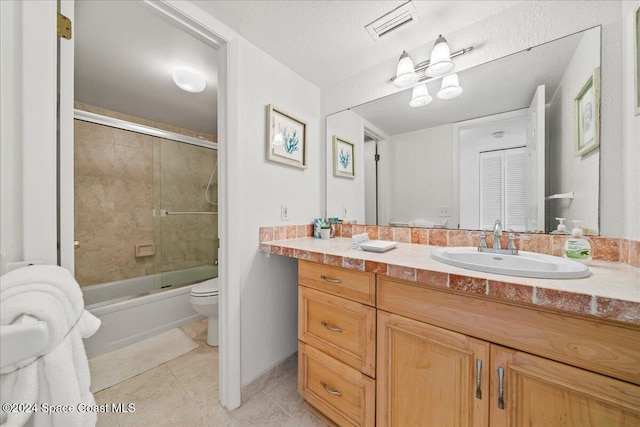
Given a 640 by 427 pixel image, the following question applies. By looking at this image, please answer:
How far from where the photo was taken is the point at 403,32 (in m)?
1.32

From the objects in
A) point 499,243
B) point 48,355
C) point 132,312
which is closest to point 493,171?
point 499,243

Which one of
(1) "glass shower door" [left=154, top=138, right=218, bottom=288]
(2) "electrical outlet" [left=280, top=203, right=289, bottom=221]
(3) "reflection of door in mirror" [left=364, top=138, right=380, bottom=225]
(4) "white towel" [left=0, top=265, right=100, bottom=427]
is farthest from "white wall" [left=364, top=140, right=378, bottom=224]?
(1) "glass shower door" [left=154, top=138, right=218, bottom=288]

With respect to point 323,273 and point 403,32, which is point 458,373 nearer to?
point 323,273

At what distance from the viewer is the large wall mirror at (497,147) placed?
1.01m

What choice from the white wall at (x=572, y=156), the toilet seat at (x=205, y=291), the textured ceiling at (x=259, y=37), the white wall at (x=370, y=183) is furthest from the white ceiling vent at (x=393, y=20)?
the toilet seat at (x=205, y=291)

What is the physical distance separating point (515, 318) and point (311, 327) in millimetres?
874

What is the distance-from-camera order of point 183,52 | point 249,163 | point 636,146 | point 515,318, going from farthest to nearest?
point 183,52
point 249,163
point 636,146
point 515,318

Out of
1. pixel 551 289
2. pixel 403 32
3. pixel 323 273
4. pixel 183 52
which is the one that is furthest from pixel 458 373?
pixel 183 52

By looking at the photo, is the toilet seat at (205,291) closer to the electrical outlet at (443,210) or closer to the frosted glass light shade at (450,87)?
the electrical outlet at (443,210)

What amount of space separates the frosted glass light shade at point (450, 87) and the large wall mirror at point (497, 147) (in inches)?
1.3

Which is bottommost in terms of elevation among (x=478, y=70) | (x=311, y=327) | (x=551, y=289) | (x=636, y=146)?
(x=311, y=327)

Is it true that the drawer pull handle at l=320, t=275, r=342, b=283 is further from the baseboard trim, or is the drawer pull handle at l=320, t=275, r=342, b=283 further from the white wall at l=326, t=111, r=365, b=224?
the baseboard trim

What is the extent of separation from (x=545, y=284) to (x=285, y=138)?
148 centimetres

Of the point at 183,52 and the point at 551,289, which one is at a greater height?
the point at 183,52
